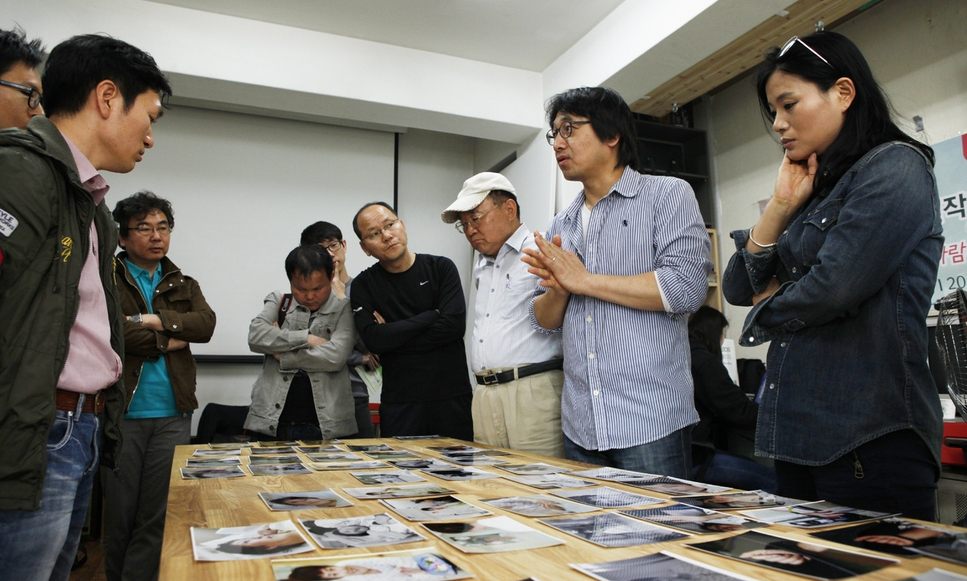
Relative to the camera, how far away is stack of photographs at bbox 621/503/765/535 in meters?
0.75

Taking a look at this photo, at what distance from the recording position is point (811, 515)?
810 mm

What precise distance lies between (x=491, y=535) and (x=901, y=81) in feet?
11.8

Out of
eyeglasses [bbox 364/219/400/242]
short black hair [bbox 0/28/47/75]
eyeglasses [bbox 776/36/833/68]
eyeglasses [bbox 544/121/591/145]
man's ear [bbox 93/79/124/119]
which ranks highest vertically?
short black hair [bbox 0/28/47/75]

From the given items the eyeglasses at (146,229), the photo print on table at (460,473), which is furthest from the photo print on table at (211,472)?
the eyeglasses at (146,229)

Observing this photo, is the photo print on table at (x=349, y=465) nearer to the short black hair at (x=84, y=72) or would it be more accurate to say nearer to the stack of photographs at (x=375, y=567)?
the stack of photographs at (x=375, y=567)

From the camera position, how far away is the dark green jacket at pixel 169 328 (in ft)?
7.12

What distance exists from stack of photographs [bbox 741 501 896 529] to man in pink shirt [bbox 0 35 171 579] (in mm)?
1011

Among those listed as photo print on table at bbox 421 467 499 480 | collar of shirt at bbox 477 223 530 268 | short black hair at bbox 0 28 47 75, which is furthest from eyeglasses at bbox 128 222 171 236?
photo print on table at bbox 421 467 499 480

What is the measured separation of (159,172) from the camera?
14.0 ft

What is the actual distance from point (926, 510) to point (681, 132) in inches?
145

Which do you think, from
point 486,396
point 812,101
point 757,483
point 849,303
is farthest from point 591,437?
point 757,483

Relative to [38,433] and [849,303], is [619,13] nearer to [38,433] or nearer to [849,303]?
[849,303]

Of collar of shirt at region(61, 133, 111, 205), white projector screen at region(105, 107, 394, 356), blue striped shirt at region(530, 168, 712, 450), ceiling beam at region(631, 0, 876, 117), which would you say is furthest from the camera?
white projector screen at region(105, 107, 394, 356)

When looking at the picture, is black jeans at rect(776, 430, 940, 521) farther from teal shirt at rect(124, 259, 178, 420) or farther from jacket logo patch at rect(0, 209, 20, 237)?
teal shirt at rect(124, 259, 178, 420)
